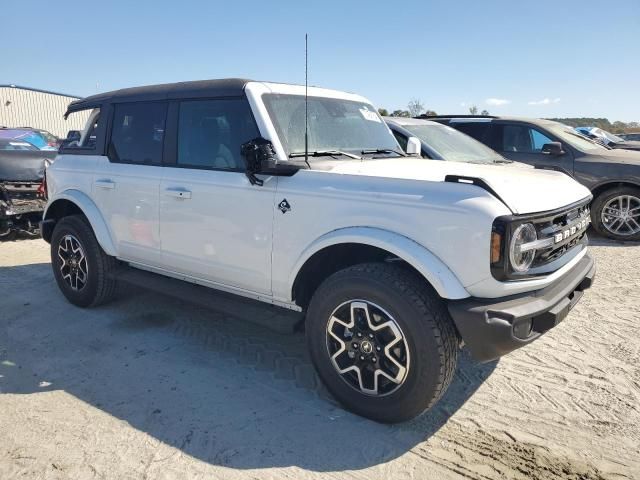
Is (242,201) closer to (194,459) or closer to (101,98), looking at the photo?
(194,459)

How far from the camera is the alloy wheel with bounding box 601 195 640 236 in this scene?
25.2ft

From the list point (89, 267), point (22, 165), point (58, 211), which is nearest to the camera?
point (89, 267)

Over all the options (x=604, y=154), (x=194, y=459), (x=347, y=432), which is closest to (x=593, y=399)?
(x=347, y=432)

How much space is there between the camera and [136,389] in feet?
11.3

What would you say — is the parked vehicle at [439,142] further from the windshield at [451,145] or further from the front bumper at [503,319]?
the front bumper at [503,319]

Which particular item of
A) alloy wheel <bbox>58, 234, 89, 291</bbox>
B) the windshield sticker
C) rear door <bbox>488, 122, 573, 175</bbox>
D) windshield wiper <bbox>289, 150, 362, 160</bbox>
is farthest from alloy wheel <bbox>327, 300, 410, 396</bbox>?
rear door <bbox>488, 122, 573, 175</bbox>

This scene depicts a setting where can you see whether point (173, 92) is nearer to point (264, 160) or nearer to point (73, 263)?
point (264, 160)

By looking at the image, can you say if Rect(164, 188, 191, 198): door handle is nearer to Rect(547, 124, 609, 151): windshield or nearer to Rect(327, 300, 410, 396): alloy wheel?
Rect(327, 300, 410, 396): alloy wheel

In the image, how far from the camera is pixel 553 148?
7793 millimetres

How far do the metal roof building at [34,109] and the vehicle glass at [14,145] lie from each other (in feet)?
86.2

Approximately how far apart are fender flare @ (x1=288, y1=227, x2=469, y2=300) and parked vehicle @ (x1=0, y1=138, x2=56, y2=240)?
6.66 meters

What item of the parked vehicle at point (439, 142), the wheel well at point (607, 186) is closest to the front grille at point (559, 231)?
the parked vehicle at point (439, 142)

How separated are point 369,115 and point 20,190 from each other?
20.7ft

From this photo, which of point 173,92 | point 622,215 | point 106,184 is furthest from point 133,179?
point 622,215
